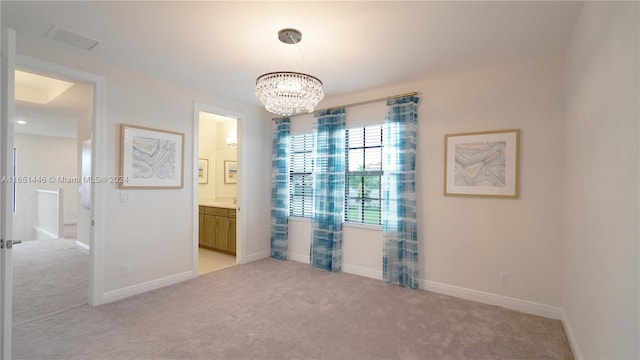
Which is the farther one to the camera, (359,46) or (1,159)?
(359,46)

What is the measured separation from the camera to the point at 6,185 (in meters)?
1.70

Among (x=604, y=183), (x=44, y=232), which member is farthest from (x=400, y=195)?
(x=44, y=232)

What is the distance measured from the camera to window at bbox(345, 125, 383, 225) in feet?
13.1

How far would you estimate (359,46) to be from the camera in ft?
8.79

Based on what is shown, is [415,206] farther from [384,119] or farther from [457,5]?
[457,5]

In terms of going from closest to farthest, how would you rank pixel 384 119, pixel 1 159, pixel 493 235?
pixel 1 159 < pixel 493 235 < pixel 384 119

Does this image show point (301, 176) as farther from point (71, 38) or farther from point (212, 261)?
point (71, 38)

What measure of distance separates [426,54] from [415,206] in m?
1.73

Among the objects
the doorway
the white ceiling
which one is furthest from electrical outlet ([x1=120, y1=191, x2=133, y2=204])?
the white ceiling

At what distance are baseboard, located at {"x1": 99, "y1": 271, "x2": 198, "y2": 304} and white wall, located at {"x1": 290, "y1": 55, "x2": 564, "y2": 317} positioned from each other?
122 inches

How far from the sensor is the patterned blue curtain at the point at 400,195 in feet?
11.7

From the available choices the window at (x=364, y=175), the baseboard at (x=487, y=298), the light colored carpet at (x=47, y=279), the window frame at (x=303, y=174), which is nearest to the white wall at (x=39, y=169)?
the light colored carpet at (x=47, y=279)

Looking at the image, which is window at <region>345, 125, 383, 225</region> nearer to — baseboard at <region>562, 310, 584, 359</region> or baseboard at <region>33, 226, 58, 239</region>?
baseboard at <region>562, 310, 584, 359</region>

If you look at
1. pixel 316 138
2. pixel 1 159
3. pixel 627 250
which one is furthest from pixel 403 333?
pixel 1 159
